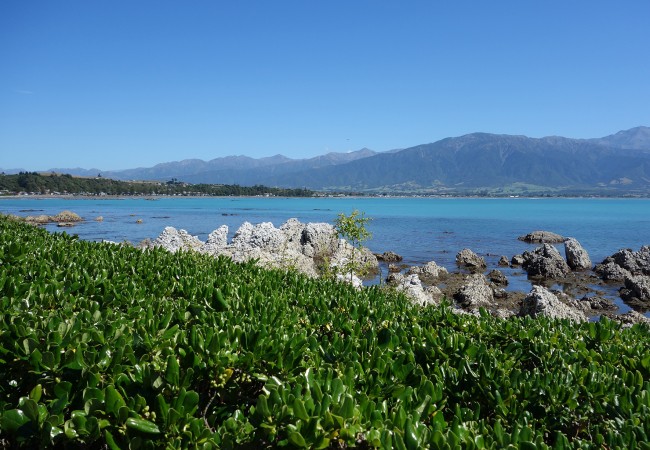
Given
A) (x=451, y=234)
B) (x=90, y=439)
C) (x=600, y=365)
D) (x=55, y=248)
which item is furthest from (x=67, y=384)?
(x=451, y=234)

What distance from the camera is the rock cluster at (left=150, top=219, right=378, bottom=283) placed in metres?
16.8

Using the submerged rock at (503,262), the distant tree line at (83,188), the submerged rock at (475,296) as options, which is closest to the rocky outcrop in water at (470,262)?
the submerged rock at (503,262)

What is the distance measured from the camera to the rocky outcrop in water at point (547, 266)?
26703 millimetres

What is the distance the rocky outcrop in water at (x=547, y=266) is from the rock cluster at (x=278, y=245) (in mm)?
9417

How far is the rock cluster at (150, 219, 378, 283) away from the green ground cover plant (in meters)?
8.79

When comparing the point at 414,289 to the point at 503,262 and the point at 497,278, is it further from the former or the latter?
the point at 503,262

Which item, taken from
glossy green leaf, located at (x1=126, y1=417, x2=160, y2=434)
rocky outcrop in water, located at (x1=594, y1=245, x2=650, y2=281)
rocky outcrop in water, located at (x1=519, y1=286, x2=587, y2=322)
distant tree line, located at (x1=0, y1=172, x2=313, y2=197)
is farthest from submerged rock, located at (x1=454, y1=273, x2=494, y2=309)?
distant tree line, located at (x1=0, y1=172, x2=313, y2=197)

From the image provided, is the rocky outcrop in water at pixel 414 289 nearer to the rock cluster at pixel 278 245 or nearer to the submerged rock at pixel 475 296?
the submerged rock at pixel 475 296

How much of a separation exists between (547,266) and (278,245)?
15718 mm

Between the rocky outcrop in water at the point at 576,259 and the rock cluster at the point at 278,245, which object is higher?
the rock cluster at the point at 278,245

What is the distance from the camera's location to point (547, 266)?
87.9ft

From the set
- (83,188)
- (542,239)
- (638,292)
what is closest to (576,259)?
(638,292)

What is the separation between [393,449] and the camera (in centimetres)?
234

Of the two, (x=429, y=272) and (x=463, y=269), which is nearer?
(x=429, y=272)
